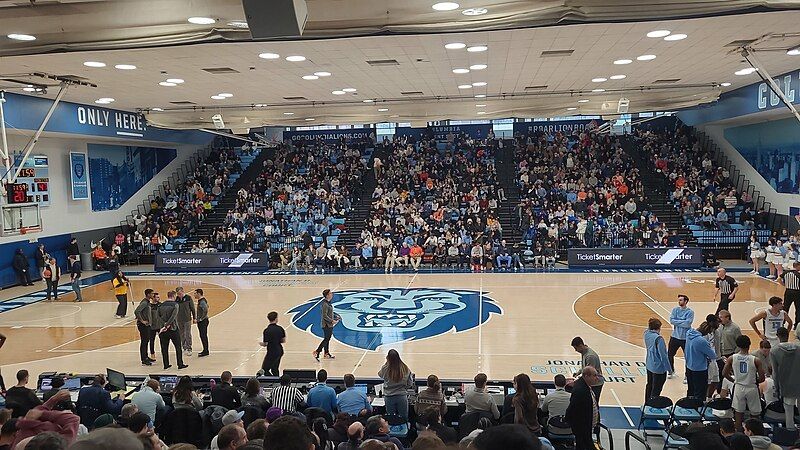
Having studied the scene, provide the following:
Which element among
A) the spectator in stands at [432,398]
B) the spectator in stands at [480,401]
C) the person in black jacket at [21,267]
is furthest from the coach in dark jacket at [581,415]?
the person in black jacket at [21,267]

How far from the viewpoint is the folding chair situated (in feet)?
28.4

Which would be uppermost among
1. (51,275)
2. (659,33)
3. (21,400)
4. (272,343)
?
(659,33)

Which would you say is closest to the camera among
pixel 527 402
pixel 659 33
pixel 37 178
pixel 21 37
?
pixel 527 402

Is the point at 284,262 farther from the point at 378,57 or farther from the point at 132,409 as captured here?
the point at 132,409

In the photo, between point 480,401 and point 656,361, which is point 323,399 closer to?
point 480,401

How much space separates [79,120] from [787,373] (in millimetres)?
22390

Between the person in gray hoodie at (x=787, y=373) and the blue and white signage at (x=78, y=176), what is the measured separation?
26600mm

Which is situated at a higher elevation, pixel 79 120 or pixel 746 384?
pixel 79 120

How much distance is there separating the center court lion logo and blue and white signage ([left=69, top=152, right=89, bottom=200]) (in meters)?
13.7

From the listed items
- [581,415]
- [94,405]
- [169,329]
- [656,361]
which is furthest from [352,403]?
[169,329]

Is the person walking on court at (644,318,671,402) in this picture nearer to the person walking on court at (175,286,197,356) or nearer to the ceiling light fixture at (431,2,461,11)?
the ceiling light fixture at (431,2,461,11)

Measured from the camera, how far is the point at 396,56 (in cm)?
1391

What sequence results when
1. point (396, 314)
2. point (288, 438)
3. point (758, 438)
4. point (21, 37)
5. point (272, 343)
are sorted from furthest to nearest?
1. point (396, 314)
2. point (272, 343)
3. point (21, 37)
4. point (758, 438)
5. point (288, 438)

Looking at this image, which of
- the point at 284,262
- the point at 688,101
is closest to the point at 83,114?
the point at 284,262
